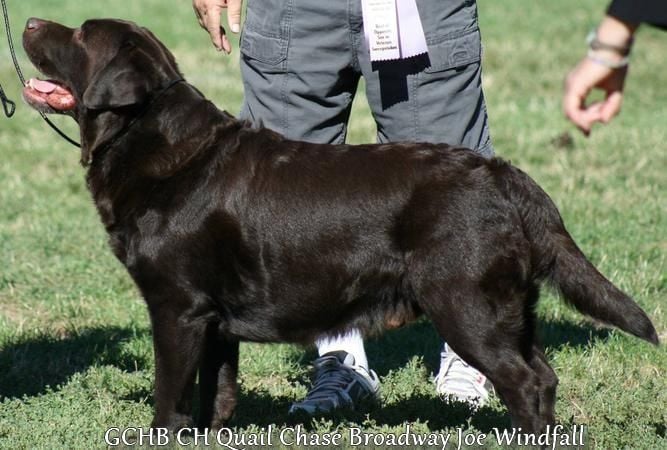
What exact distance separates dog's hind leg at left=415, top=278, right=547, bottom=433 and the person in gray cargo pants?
0.77 meters

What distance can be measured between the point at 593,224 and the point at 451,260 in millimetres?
3708

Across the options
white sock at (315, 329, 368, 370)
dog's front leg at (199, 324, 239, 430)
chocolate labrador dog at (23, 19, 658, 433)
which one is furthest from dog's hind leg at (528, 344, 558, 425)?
dog's front leg at (199, 324, 239, 430)

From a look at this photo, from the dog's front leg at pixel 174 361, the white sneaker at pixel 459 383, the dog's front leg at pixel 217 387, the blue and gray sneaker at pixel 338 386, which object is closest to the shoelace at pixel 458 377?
the white sneaker at pixel 459 383

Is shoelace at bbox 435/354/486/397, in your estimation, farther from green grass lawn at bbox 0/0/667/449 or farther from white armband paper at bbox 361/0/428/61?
white armband paper at bbox 361/0/428/61

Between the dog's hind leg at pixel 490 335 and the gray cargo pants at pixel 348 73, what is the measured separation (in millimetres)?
997

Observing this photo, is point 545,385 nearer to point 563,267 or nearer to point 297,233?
point 563,267

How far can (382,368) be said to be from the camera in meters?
5.11

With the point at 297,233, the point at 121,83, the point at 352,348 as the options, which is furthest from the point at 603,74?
the point at 352,348

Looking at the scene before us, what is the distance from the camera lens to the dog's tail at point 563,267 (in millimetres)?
3754

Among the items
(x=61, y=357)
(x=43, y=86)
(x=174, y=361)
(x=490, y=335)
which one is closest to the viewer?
(x=490, y=335)

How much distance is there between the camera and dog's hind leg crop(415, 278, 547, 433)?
369 cm

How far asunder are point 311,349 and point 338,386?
0.76m

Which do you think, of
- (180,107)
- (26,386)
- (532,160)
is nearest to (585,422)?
(180,107)

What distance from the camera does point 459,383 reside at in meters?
4.69
